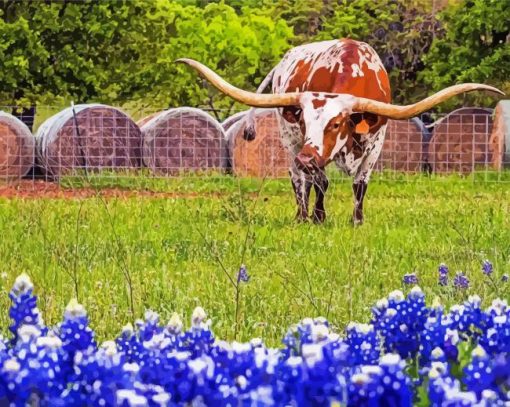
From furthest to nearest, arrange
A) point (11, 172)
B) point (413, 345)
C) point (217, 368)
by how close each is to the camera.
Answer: point (11, 172) → point (413, 345) → point (217, 368)

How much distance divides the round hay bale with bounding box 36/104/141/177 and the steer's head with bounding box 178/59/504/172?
23.5 ft

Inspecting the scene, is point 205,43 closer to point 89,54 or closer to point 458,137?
point 89,54

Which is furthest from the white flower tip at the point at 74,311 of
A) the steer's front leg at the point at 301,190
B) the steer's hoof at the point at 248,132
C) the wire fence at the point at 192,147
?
the wire fence at the point at 192,147

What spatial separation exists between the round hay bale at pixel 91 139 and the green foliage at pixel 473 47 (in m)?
7.84

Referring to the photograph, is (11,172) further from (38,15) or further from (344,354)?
(344,354)

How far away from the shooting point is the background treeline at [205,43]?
23328 mm

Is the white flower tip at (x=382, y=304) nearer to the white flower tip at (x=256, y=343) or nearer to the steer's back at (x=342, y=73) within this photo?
the white flower tip at (x=256, y=343)

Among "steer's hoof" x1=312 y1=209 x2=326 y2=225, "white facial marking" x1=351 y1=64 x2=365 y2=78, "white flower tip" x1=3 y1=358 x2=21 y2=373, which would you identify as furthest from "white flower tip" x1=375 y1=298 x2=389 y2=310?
"white facial marking" x1=351 y1=64 x2=365 y2=78

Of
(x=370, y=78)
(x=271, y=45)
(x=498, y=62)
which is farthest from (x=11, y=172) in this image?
(x=271, y=45)

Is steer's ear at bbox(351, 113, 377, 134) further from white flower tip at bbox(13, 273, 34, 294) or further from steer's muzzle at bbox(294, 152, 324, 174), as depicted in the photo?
white flower tip at bbox(13, 273, 34, 294)

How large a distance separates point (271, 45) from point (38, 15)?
7757 mm

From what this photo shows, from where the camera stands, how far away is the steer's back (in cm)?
1088

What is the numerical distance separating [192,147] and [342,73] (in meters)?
8.59

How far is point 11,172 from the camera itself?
59.5ft
